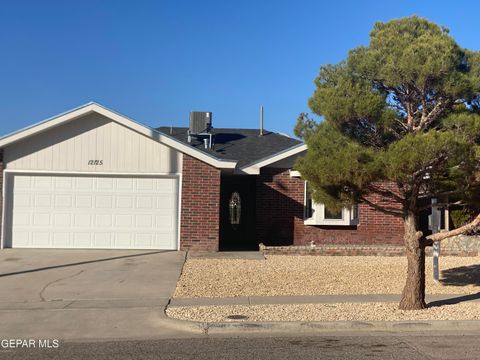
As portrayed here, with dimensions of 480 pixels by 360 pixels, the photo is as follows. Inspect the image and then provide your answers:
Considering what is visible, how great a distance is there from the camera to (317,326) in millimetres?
7168

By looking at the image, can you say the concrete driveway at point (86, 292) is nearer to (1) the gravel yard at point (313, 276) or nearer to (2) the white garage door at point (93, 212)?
(2) the white garage door at point (93, 212)

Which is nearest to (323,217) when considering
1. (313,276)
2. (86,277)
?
(313,276)

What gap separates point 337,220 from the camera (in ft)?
53.3

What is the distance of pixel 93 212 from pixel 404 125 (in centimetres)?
971

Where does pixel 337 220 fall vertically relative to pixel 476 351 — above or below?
above

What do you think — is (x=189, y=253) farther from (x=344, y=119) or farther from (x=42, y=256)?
(x=344, y=119)

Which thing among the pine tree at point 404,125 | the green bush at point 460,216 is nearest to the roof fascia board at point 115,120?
the pine tree at point 404,125

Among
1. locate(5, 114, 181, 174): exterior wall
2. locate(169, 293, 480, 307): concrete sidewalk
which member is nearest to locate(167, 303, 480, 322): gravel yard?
locate(169, 293, 480, 307): concrete sidewalk

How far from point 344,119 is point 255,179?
29.5ft

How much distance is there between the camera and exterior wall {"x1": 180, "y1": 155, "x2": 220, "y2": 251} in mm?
14859

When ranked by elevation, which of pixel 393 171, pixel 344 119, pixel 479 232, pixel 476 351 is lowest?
pixel 476 351

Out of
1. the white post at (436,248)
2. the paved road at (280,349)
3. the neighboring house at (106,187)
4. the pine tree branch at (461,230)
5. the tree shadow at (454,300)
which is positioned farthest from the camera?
the neighboring house at (106,187)

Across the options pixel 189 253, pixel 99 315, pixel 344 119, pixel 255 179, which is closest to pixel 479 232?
pixel 255 179

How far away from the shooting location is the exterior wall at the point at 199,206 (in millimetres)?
14859
